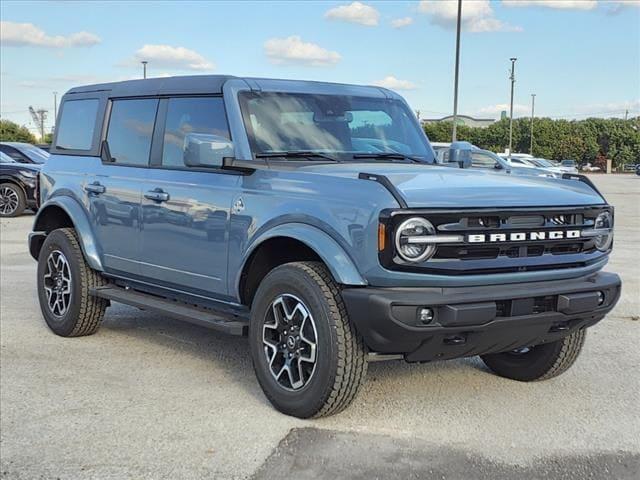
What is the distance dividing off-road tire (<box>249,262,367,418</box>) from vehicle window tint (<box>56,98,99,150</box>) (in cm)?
290

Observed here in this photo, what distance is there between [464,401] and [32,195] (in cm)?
1460

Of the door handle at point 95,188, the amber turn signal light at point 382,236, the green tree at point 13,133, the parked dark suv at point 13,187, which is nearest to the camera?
the amber turn signal light at point 382,236

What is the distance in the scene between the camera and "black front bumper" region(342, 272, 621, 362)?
12.9 feet

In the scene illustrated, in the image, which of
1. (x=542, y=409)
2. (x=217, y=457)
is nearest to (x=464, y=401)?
(x=542, y=409)

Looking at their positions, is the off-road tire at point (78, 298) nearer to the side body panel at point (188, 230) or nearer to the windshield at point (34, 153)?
the side body panel at point (188, 230)

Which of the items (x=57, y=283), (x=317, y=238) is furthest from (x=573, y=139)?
(x=317, y=238)

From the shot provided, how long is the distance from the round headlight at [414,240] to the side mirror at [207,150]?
1.46 meters

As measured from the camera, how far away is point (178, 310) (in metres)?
5.38

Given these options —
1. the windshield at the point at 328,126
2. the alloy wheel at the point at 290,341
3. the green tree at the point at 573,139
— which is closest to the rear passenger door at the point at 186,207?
the windshield at the point at 328,126

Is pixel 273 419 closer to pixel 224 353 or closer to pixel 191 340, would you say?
pixel 224 353

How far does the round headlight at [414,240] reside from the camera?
394 centimetres

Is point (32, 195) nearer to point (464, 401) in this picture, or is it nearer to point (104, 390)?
point (104, 390)

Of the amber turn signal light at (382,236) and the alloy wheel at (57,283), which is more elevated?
the amber turn signal light at (382,236)

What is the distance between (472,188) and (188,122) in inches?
89.1
